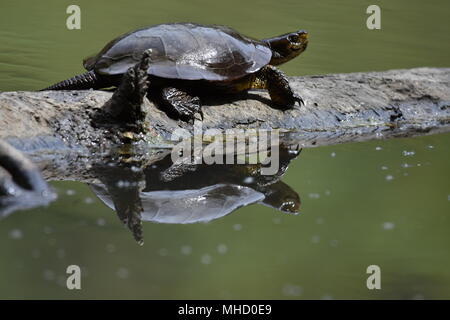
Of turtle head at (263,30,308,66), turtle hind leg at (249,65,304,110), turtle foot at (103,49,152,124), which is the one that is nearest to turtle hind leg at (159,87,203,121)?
turtle foot at (103,49,152,124)

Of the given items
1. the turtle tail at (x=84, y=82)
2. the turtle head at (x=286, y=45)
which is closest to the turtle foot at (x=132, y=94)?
the turtle tail at (x=84, y=82)

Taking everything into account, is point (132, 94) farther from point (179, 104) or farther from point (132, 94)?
point (179, 104)

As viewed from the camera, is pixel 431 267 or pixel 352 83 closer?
pixel 431 267

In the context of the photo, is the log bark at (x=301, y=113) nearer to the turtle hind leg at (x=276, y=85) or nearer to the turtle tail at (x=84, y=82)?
the turtle hind leg at (x=276, y=85)

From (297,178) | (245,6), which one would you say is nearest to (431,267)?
(297,178)

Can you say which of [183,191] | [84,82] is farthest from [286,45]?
[183,191]
